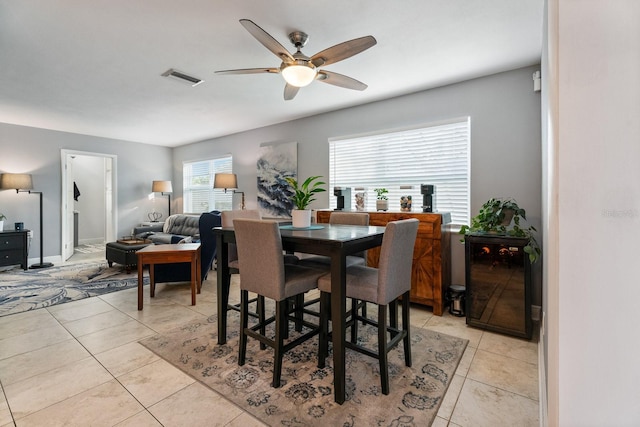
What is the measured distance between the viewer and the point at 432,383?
187 centimetres

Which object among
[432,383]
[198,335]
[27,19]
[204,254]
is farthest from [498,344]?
[27,19]

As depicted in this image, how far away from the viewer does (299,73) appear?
213 cm

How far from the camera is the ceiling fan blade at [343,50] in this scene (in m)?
1.84

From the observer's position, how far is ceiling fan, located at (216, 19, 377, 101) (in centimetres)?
183

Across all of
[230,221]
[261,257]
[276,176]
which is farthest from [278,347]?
[276,176]

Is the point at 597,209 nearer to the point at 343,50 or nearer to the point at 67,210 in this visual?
the point at 343,50

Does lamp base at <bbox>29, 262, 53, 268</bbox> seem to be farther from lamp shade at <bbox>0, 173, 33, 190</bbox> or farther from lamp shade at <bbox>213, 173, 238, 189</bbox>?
lamp shade at <bbox>213, 173, 238, 189</bbox>

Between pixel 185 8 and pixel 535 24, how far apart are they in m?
2.54

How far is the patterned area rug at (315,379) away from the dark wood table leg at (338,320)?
0.46 ft

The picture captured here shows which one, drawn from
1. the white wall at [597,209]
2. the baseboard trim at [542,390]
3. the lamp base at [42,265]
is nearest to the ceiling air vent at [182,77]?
the white wall at [597,209]

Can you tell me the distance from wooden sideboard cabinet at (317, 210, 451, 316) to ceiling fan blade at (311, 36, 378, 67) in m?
1.71

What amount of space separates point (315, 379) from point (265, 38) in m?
2.15

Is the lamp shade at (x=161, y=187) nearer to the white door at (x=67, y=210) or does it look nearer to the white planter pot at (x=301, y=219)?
the white door at (x=67, y=210)

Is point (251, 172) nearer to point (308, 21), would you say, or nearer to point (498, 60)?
point (308, 21)
